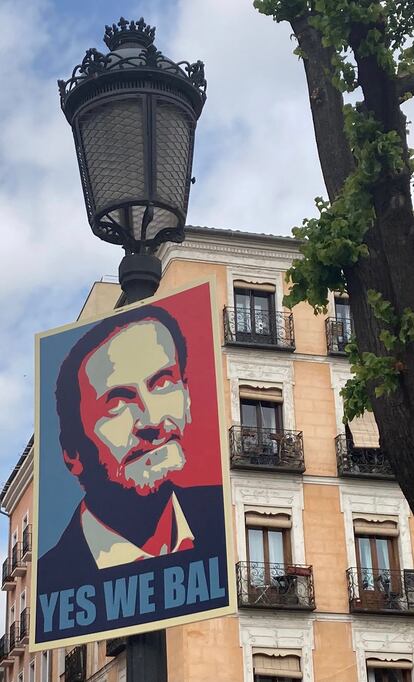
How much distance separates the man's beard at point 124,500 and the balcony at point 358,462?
2603 cm

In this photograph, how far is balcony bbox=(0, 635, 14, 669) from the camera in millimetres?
48166

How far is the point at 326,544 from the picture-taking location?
3150cm

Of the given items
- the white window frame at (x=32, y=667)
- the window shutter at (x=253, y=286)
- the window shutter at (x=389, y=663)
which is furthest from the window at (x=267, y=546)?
the white window frame at (x=32, y=667)

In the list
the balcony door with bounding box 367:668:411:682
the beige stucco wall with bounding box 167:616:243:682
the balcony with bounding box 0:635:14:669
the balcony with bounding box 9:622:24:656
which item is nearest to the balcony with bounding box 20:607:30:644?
the balcony with bounding box 9:622:24:656

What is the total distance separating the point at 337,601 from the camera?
31.0 meters

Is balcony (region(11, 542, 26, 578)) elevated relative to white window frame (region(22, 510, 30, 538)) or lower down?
lower down

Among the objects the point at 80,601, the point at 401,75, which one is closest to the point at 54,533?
the point at 80,601

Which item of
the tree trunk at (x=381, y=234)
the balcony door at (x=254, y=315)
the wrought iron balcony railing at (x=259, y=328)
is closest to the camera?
the tree trunk at (x=381, y=234)

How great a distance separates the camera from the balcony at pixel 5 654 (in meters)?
48.2

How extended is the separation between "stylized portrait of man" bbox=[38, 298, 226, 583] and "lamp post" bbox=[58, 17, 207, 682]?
41 centimetres

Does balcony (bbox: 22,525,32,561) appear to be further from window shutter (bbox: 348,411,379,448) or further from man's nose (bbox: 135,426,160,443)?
man's nose (bbox: 135,426,160,443)

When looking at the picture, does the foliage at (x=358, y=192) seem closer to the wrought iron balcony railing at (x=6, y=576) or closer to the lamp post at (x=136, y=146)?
the lamp post at (x=136, y=146)

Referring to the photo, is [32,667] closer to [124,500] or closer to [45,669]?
[45,669]

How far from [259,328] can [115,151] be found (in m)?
26.3
